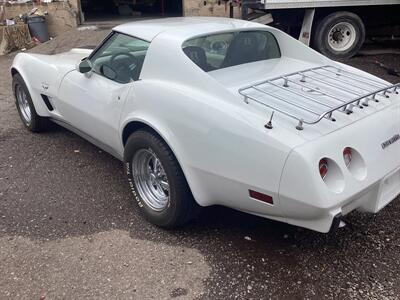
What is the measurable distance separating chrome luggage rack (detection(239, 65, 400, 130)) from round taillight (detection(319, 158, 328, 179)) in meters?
0.22

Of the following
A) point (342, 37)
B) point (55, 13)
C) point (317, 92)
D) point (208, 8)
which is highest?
point (317, 92)

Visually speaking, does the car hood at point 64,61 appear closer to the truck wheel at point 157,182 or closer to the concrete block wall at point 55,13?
the truck wheel at point 157,182

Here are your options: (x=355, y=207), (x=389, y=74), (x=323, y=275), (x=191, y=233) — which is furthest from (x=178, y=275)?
(x=389, y=74)

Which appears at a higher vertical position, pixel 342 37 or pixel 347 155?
pixel 347 155

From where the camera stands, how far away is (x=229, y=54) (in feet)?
11.4

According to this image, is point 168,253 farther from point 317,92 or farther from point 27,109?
point 27,109

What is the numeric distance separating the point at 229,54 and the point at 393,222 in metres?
1.81

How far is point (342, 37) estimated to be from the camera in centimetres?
843

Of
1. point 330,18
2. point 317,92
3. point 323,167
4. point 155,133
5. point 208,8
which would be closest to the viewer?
point 323,167

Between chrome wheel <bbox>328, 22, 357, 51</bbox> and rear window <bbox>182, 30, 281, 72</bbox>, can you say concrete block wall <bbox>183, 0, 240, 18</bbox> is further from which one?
rear window <bbox>182, 30, 281, 72</bbox>

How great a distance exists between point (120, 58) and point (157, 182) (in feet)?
3.81

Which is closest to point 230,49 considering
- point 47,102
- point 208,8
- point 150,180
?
point 150,180

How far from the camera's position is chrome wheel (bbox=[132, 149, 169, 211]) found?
3.24 metres

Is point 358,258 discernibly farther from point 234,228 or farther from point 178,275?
point 178,275
